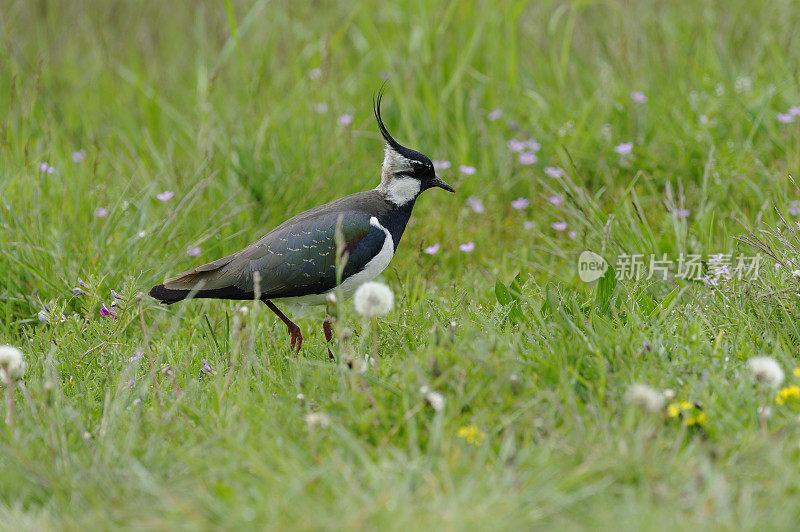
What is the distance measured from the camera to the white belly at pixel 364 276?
414 centimetres

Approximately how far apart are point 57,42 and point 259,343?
4.83m

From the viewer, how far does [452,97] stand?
6191 millimetres

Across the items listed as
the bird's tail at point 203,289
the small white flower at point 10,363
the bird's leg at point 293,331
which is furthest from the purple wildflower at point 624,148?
the small white flower at point 10,363

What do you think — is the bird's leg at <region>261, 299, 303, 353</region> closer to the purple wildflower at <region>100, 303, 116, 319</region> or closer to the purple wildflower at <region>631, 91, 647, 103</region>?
the purple wildflower at <region>100, 303, 116, 319</region>

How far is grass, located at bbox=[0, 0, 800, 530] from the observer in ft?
8.46

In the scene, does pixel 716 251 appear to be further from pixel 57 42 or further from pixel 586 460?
pixel 57 42

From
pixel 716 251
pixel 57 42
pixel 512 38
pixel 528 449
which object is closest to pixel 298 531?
pixel 528 449

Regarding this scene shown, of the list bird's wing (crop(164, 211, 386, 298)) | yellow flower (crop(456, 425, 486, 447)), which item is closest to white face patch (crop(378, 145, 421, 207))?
bird's wing (crop(164, 211, 386, 298))

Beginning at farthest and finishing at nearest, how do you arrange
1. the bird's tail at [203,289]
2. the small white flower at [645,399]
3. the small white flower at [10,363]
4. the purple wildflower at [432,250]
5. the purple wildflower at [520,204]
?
the purple wildflower at [520,204], the purple wildflower at [432,250], the bird's tail at [203,289], the small white flower at [10,363], the small white flower at [645,399]

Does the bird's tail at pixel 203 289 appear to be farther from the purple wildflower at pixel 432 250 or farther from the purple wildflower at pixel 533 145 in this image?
the purple wildflower at pixel 533 145

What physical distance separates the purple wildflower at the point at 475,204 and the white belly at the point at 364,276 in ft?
3.68

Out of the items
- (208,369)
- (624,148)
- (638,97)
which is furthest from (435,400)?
(638,97)

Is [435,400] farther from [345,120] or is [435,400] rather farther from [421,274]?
[345,120]

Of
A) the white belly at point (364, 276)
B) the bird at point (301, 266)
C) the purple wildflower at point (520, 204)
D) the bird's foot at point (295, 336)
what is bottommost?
the purple wildflower at point (520, 204)
